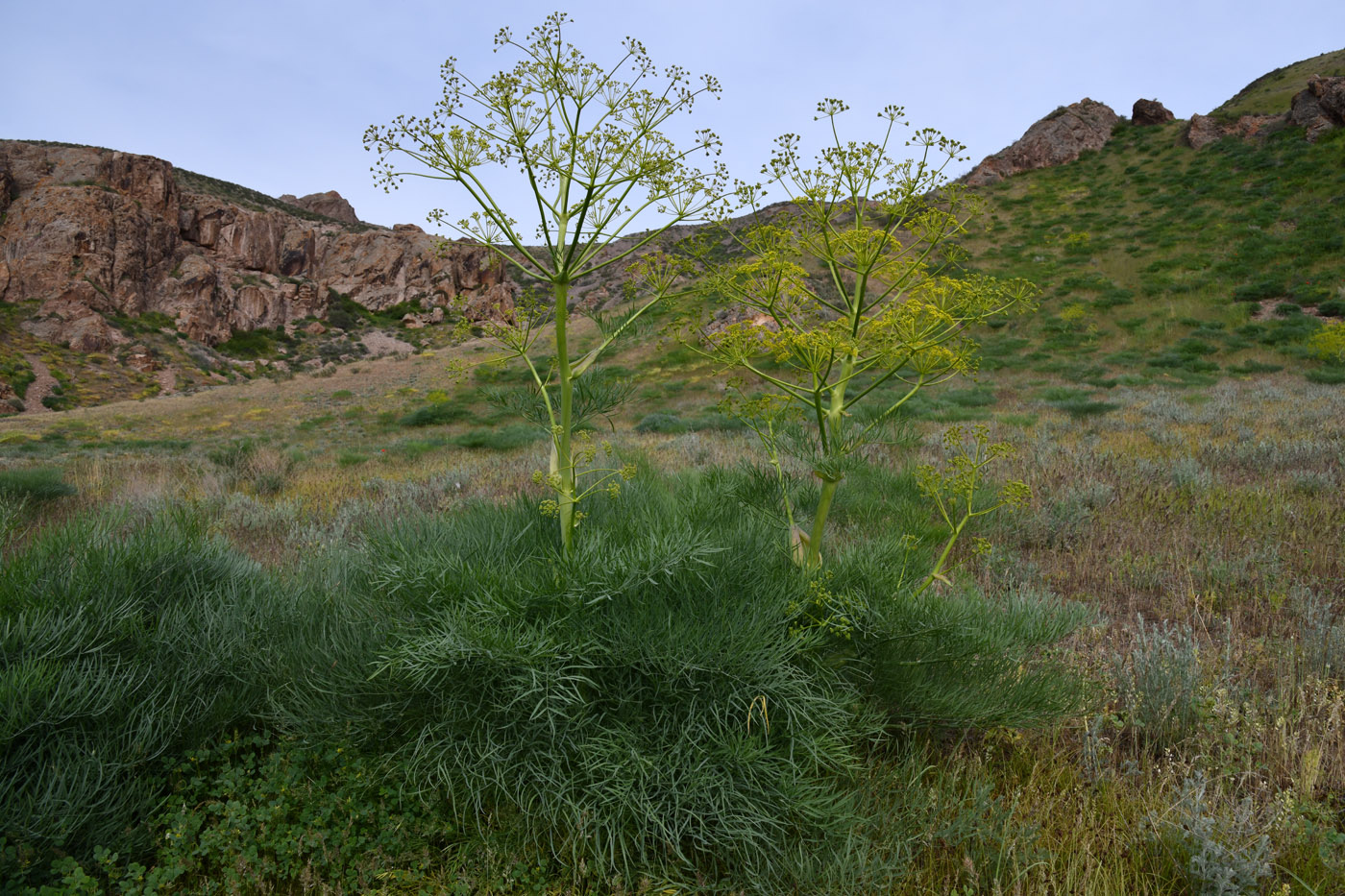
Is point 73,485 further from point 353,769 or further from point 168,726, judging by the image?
point 353,769

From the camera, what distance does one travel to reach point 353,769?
1.69 meters

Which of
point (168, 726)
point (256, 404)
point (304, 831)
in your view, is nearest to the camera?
point (304, 831)

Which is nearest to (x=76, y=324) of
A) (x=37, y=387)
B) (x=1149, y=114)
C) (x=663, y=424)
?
(x=37, y=387)

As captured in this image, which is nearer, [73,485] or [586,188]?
[586,188]

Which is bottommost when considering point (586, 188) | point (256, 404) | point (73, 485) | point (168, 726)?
point (256, 404)

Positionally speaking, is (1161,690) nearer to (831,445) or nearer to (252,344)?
(831,445)

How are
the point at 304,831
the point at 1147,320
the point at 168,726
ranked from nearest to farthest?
the point at 304,831 → the point at 168,726 → the point at 1147,320

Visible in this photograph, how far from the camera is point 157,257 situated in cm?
4925

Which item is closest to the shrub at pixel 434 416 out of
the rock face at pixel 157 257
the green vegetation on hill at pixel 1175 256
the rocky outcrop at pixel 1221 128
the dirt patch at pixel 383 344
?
the green vegetation on hill at pixel 1175 256

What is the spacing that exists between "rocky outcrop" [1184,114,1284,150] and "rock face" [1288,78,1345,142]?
4.13ft

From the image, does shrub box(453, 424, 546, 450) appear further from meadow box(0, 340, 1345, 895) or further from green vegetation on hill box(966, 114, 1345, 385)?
green vegetation on hill box(966, 114, 1345, 385)

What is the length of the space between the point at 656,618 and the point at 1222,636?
277cm

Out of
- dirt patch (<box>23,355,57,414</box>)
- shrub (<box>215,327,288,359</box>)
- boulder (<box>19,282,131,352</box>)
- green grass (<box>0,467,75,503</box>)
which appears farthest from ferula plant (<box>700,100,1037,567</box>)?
shrub (<box>215,327,288,359</box>)

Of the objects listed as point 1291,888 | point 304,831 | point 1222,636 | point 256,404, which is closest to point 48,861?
point 304,831
